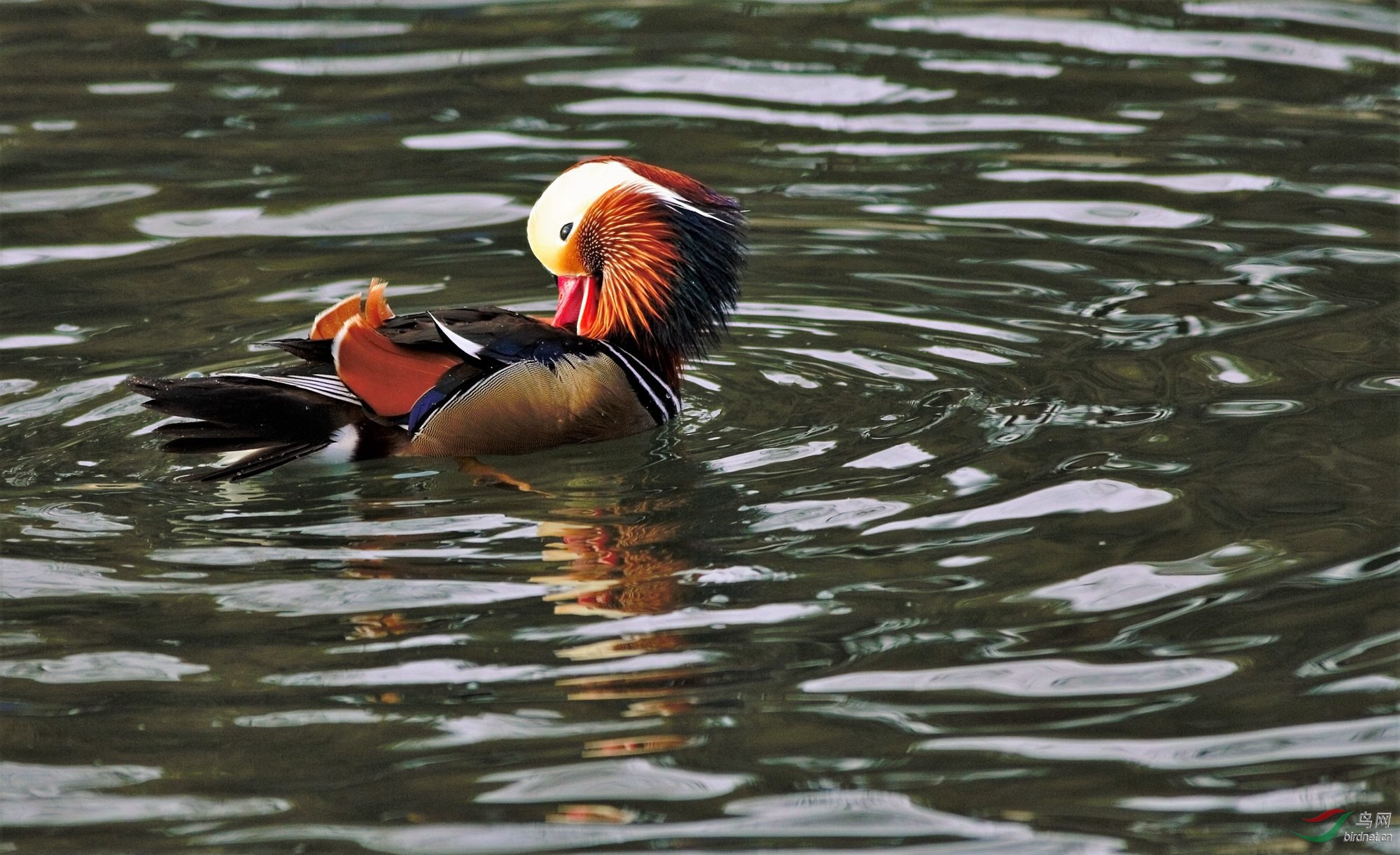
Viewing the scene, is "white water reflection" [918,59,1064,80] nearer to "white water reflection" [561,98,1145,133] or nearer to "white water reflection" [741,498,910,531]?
"white water reflection" [561,98,1145,133]

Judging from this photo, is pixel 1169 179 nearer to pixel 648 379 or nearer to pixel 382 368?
pixel 648 379

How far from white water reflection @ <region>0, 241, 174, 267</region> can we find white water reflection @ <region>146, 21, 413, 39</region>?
3.20m

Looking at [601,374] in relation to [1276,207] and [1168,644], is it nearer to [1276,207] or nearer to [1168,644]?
[1168,644]

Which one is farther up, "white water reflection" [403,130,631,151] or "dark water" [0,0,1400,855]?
"white water reflection" [403,130,631,151]

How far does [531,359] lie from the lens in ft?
20.5

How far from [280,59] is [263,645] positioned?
7.29m

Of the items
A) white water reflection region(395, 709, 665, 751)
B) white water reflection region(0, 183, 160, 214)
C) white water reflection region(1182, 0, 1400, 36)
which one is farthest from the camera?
white water reflection region(1182, 0, 1400, 36)

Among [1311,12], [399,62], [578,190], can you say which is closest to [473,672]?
[578,190]

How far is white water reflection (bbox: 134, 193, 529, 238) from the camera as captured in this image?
29.8 feet

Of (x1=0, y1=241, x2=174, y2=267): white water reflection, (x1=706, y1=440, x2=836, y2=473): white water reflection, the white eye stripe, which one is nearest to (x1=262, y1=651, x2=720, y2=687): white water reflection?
(x1=706, y1=440, x2=836, y2=473): white water reflection

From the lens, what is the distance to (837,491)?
5.88 meters

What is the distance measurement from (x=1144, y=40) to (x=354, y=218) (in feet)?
16.5

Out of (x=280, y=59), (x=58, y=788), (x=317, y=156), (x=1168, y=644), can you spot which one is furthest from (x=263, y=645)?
(x=280, y=59)

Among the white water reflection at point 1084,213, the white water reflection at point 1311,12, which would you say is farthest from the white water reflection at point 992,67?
the white water reflection at point 1084,213
